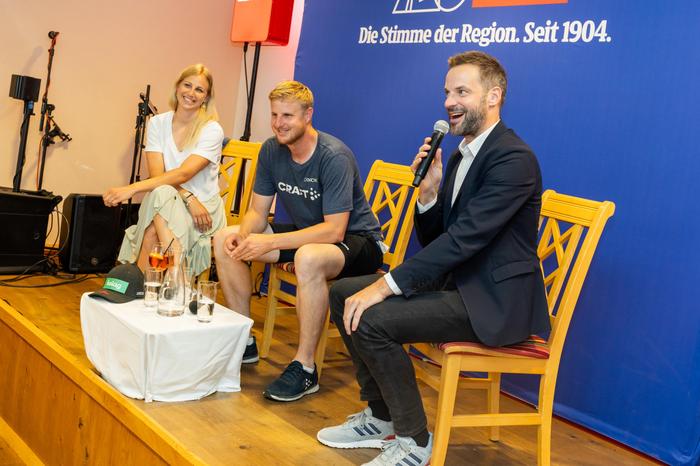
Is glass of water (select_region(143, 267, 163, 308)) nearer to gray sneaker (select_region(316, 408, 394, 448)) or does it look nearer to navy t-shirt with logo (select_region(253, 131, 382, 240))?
navy t-shirt with logo (select_region(253, 131, 382, 240))

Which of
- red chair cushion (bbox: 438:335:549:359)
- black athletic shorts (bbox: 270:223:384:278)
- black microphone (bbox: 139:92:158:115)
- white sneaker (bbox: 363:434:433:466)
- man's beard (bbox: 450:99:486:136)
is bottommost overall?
white sneaker (bbox: 363:434:433:466)

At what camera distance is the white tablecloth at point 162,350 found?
254cm

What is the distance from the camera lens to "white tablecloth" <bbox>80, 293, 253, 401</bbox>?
254cm

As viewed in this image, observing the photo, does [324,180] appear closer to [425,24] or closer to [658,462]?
[425,24]

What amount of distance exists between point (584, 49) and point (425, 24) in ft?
3.13

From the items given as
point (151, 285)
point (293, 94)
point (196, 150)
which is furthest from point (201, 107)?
point (151, 285)

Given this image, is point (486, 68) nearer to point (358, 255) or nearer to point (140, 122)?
point (358, 255)

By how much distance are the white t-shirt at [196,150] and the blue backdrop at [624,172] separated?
1177 millimetres

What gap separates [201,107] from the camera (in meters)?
3.86

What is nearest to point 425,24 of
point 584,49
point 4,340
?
point 584,49

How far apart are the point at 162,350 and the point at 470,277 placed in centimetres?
103

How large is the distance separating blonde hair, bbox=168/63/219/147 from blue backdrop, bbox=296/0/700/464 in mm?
1232

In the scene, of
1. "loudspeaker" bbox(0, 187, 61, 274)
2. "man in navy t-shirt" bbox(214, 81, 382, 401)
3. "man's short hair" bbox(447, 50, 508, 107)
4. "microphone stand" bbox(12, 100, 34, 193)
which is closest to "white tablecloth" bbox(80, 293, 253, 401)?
"man in navy t-shirt" bbox(214, 81, 382, 401)

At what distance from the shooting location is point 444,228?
2479mm
